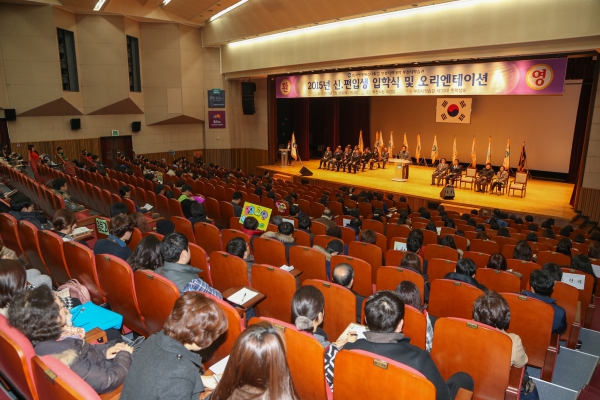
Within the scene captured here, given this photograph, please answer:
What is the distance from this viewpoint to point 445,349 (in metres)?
2.61

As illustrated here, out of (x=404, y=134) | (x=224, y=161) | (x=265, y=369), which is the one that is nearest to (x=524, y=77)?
(x=404, y=134)

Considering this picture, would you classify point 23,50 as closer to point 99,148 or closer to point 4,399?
point 99,148

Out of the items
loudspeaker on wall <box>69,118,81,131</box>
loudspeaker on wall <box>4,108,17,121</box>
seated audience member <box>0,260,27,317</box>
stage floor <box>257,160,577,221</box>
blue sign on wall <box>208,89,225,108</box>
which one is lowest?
stage floor <box>257,160,577,221</box>

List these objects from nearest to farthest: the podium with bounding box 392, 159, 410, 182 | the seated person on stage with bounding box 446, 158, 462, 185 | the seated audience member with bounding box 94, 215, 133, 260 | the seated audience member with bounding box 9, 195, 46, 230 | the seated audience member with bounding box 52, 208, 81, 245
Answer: the seated audience member with bounding box 94, 215, 133, 260
the seated audience member with bounding box 52, 208, 81, 245
the seated audience member with bounding box 9, 195, 46, 230
the seated person on stage with bounding box 446, 158, 462, 185
the podium with bounding box 392, 159, 410, 182

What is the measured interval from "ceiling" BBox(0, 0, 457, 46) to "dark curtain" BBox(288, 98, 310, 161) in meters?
4.38

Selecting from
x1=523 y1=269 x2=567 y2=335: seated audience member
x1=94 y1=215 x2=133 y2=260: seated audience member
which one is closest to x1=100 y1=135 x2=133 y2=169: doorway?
x1=94 y1=215 x2=133 y2=260: seated audience member

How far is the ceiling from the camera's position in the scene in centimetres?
1078

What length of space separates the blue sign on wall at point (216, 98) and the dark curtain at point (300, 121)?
3106mm

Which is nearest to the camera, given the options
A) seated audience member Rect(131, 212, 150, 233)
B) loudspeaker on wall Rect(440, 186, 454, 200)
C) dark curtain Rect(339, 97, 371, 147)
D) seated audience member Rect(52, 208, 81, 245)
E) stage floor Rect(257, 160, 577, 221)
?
seated audience member Rect(52, 208, 81, 245)

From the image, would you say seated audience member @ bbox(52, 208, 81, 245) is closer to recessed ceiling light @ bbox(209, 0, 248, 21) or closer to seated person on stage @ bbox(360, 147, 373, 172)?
recessed ceiling light @ bbox(209, 0, 248, 21)

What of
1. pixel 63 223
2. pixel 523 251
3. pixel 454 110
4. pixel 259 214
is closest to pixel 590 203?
pixel 454 110

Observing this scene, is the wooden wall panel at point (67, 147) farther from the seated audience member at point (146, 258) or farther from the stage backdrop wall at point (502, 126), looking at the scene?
the seated audience member at point (146, 258)

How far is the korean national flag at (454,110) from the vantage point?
14.8 metres

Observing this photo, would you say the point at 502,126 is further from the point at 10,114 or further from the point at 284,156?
the point at 10,114
